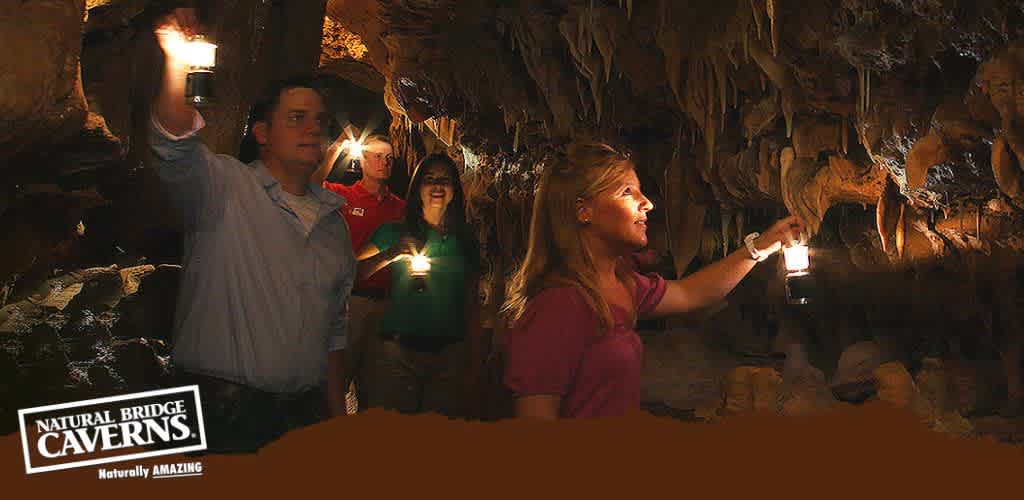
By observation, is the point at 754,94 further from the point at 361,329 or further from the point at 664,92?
the point at 361,329

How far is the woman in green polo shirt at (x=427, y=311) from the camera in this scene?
3469 mm

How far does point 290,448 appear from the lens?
6.37 feet

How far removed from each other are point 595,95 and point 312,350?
514cm


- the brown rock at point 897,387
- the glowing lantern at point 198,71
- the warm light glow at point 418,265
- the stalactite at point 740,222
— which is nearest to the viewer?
the glowing lantern at point 198,71

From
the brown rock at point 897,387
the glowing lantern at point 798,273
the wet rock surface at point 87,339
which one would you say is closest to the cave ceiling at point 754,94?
the brown rock at point 897,387

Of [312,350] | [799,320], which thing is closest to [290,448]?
[312,350]

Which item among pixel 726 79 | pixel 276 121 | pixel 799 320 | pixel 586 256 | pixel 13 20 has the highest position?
pixel 726 79

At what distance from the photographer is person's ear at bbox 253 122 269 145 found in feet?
6.89

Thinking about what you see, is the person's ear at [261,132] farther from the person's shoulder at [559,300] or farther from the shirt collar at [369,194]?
the shirt collar at [369,194]

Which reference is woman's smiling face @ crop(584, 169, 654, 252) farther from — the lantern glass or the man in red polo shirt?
the man in red polo shirt

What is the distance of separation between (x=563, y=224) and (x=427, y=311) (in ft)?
4.85

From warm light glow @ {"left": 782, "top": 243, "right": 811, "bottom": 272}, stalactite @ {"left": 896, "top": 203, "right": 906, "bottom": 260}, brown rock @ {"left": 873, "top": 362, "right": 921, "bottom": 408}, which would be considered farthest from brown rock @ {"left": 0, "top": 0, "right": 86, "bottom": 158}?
brown rock @ {"left": 873, "top": 362, "right": 921, "bottom": 408}

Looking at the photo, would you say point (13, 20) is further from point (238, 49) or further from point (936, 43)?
point (936, 43)

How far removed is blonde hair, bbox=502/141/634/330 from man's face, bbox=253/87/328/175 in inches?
22.5
